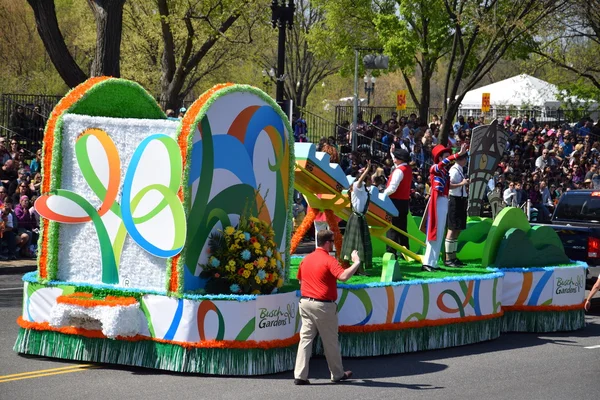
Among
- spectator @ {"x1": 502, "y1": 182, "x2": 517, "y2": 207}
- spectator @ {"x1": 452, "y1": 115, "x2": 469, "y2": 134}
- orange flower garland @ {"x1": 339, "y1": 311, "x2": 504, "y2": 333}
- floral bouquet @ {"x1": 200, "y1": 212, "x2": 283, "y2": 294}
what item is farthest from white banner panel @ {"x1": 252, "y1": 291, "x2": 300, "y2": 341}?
spectator @ {"x1": 452, "y1": 115, "x2": 469, "y2": 134}

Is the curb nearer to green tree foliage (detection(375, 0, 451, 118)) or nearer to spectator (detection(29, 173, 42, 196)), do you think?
spectator (detection(29, 173, 42, 196))

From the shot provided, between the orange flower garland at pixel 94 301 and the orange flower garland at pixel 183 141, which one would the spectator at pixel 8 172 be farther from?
the orange flower garland at pixel 183 141

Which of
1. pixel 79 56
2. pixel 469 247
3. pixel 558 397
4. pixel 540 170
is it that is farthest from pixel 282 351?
pixel 79 56

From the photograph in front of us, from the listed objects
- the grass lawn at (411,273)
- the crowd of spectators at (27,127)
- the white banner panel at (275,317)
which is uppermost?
the crowd of spectators at (27,127)

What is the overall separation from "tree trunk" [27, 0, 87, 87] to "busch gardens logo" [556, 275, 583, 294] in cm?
1056

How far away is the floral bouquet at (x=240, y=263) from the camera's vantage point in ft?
33.6

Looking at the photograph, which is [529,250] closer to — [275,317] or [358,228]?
[358,228]

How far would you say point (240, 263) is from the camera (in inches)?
403

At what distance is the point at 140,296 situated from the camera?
10180 millimetres

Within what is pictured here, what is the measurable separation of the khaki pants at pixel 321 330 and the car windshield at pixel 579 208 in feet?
25.3

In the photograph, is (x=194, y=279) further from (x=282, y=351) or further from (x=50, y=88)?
(x=50, y=88)

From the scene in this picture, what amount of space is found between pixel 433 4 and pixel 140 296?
86.8 feet

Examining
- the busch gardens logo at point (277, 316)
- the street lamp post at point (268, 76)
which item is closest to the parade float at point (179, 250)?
the busch gardens logo at point (277, 316)

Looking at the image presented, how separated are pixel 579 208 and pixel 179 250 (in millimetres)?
8640
